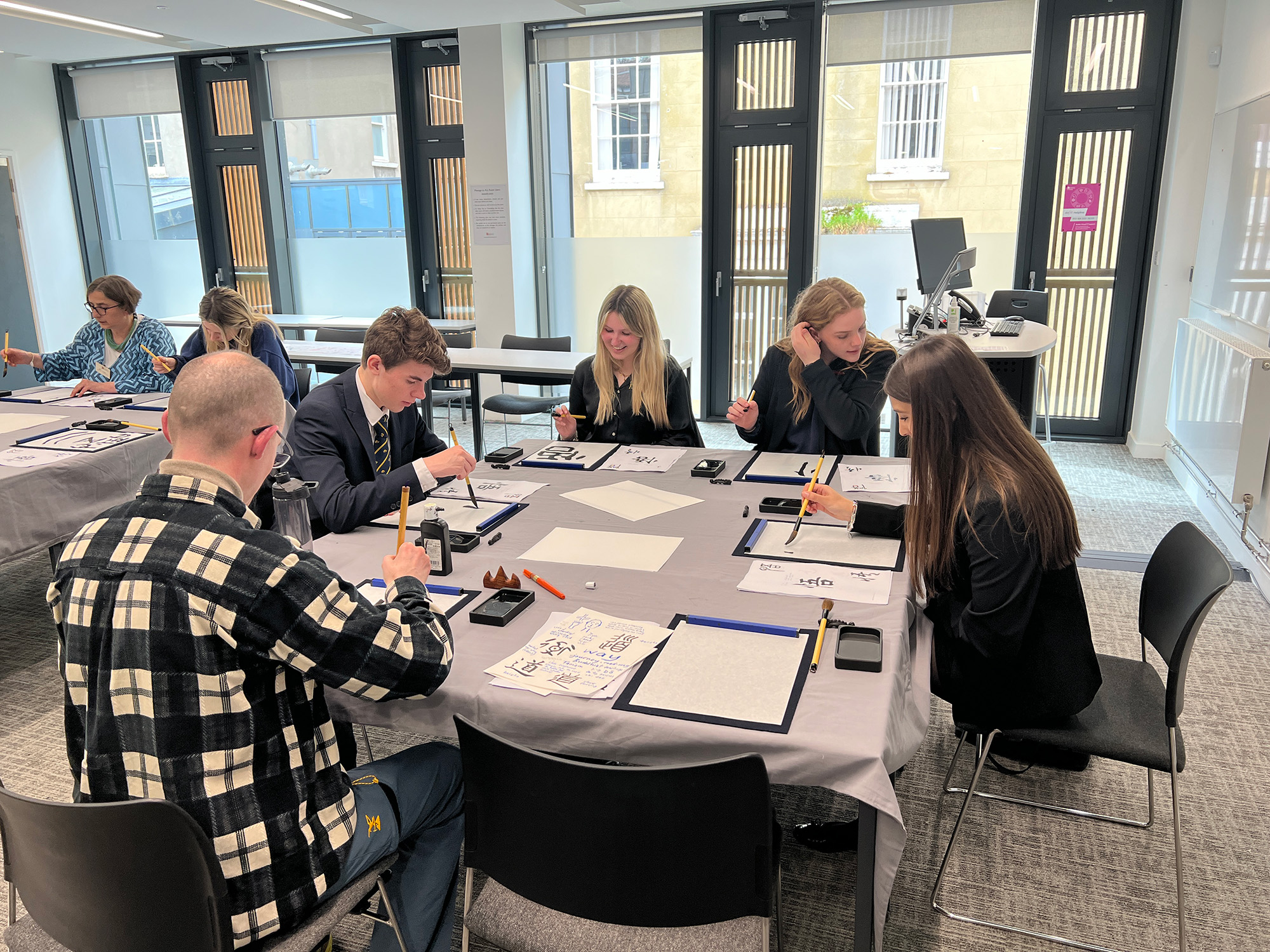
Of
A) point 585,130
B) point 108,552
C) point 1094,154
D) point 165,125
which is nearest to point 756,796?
point 108,552

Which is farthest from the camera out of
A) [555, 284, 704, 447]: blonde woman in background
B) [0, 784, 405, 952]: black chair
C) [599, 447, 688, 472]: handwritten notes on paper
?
[555, 284, 704, 447]: blonde woman in background

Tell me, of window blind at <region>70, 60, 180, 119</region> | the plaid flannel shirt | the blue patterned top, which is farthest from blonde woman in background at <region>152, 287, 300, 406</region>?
window blind at <region>70, 60, 180, 119</region>

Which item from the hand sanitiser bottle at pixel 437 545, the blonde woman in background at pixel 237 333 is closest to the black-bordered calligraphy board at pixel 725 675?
the hand sanitiser bottle at pixel 437 545

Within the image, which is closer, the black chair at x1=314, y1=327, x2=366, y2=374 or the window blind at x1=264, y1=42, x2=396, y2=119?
the black chair at x1=314, y1=327, x2=366, y2=374

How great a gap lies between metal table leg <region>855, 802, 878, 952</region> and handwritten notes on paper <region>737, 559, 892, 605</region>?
0.48 meters

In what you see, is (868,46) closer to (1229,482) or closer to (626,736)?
(1229,482)

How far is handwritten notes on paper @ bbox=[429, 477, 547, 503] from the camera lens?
239 cm

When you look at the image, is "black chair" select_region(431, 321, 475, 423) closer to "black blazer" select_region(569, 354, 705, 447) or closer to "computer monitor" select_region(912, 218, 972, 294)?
"black blazer" select_region(569, 354, 705, 447)

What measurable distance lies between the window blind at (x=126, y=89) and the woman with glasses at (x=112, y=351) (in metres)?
3.79

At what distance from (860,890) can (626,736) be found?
443 millimetres

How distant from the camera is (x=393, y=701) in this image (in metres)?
1.46

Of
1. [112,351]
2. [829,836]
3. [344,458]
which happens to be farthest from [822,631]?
[112,351]

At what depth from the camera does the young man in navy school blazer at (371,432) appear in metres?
2.15

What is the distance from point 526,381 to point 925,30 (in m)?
3.34
